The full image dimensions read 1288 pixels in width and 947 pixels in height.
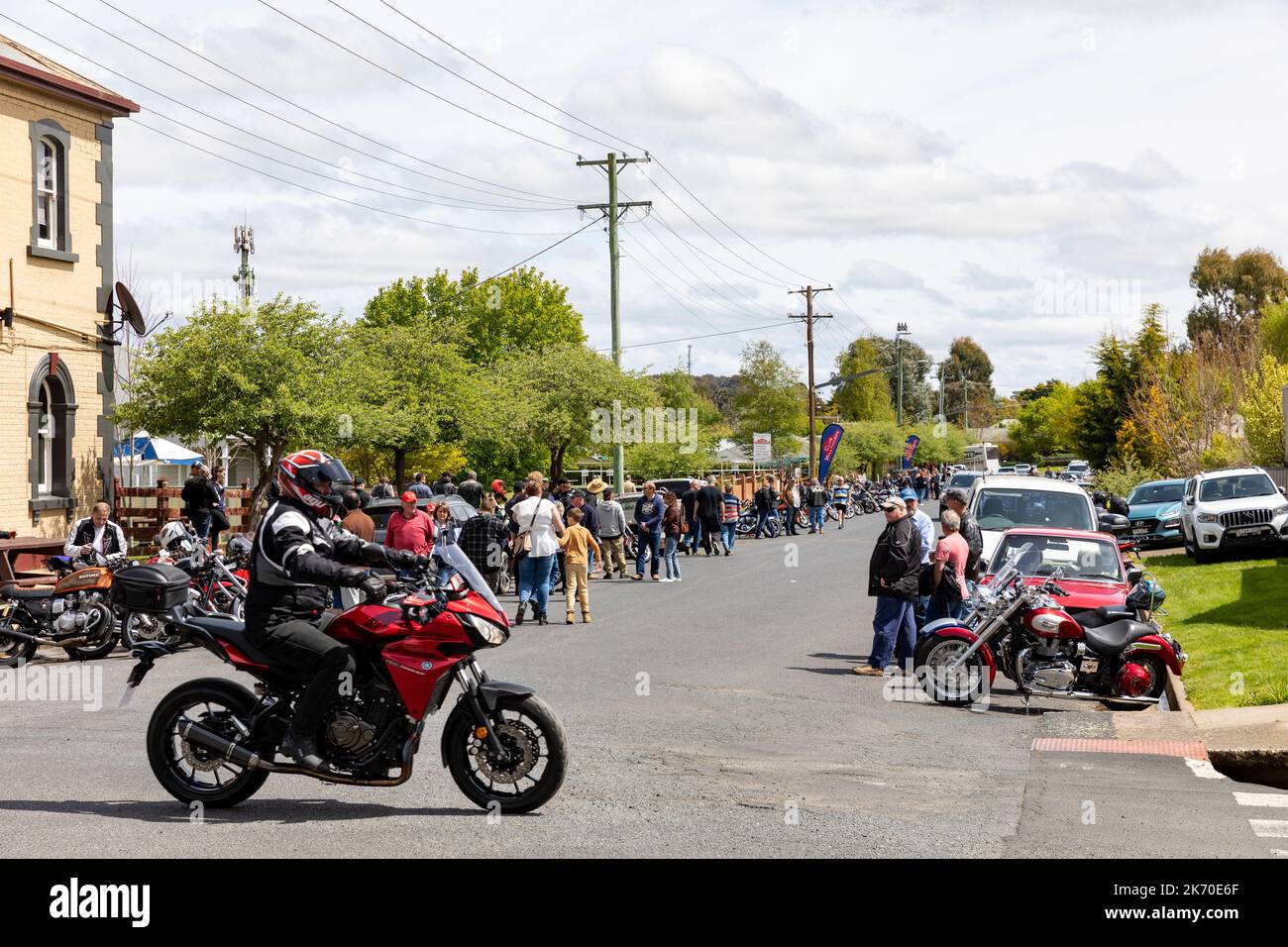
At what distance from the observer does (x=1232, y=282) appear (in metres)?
92.9

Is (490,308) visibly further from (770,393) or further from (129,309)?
(129,309)

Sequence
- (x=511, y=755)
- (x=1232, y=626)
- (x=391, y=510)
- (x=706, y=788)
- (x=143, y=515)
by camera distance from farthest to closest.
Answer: (x=143, y=515), (x=391, y=510), (x=1232, y=626), (x=706, y=788), (x=511, y=755)

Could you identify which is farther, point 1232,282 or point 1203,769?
point 1232,282

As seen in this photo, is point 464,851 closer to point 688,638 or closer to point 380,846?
point 380,846

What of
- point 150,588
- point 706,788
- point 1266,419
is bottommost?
point 706,788

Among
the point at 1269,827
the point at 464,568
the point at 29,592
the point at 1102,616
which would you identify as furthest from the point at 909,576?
the point at 29,592

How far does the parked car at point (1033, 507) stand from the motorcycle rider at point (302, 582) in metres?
12.4

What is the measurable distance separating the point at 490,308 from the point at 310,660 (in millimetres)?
69086

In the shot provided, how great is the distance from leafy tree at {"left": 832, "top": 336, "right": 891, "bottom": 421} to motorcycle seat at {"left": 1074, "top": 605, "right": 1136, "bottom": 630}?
9092 cm

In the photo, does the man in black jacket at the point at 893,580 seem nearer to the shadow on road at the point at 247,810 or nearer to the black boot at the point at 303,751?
the shadow on road at the point at 247,810

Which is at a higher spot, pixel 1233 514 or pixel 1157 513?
pixel 1233 514

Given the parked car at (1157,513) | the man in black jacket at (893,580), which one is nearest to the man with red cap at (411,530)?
the man in black jacket at (893,580)

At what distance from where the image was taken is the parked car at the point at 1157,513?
31844mm

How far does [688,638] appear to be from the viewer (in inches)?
624
